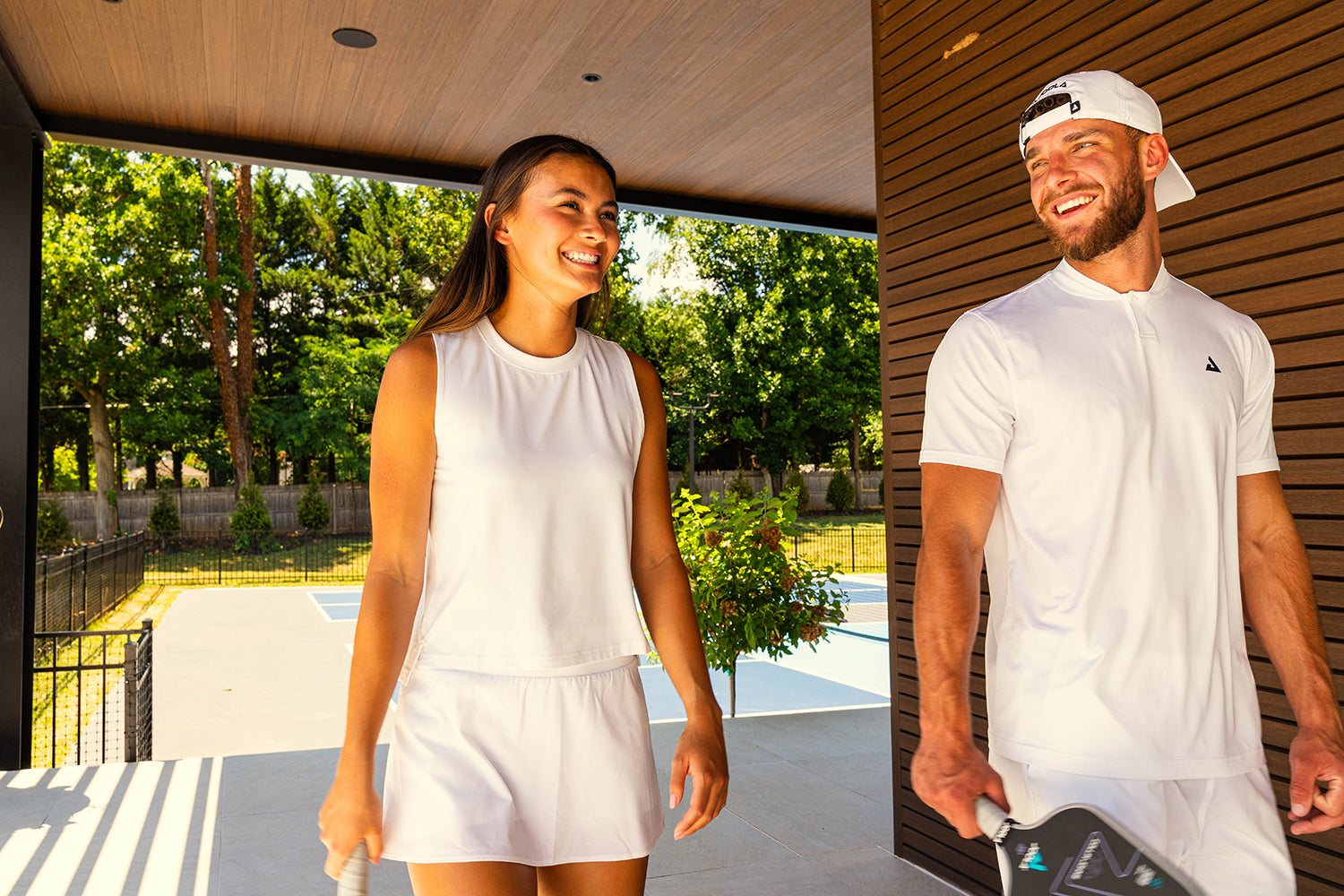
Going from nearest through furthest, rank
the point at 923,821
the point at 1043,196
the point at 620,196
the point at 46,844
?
the point at 1043,196 → the point at 923,821 → the point at 46,844 → the point at 620,196

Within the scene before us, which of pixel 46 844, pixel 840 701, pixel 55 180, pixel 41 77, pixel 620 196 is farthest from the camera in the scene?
pixel 55 180

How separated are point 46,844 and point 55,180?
2272 centimetres

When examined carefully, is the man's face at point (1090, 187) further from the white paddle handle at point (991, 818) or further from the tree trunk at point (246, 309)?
the tree trunk at point (246, 309)

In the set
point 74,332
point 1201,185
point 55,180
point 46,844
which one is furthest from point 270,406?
point 1201,185

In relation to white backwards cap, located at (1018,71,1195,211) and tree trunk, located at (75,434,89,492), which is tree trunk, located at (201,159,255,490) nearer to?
tree trunk, located at (75,434,89,492)

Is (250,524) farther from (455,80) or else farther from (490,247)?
(490,247)

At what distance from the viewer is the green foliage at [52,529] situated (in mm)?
22062

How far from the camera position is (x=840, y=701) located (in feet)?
27.3

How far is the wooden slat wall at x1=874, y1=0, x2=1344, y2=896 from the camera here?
95.0 inches

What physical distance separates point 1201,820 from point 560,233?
4.39 feet

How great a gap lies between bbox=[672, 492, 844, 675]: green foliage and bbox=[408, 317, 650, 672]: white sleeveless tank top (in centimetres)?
475

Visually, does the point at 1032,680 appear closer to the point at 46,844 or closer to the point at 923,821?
the point at 923,821

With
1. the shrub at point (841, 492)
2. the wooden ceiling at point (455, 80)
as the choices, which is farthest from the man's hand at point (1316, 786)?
the shrub at point (841, 492)

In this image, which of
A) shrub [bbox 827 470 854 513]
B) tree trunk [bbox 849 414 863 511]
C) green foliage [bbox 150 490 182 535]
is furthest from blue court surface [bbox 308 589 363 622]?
tree trunk [bbox 849 414 863 511]
